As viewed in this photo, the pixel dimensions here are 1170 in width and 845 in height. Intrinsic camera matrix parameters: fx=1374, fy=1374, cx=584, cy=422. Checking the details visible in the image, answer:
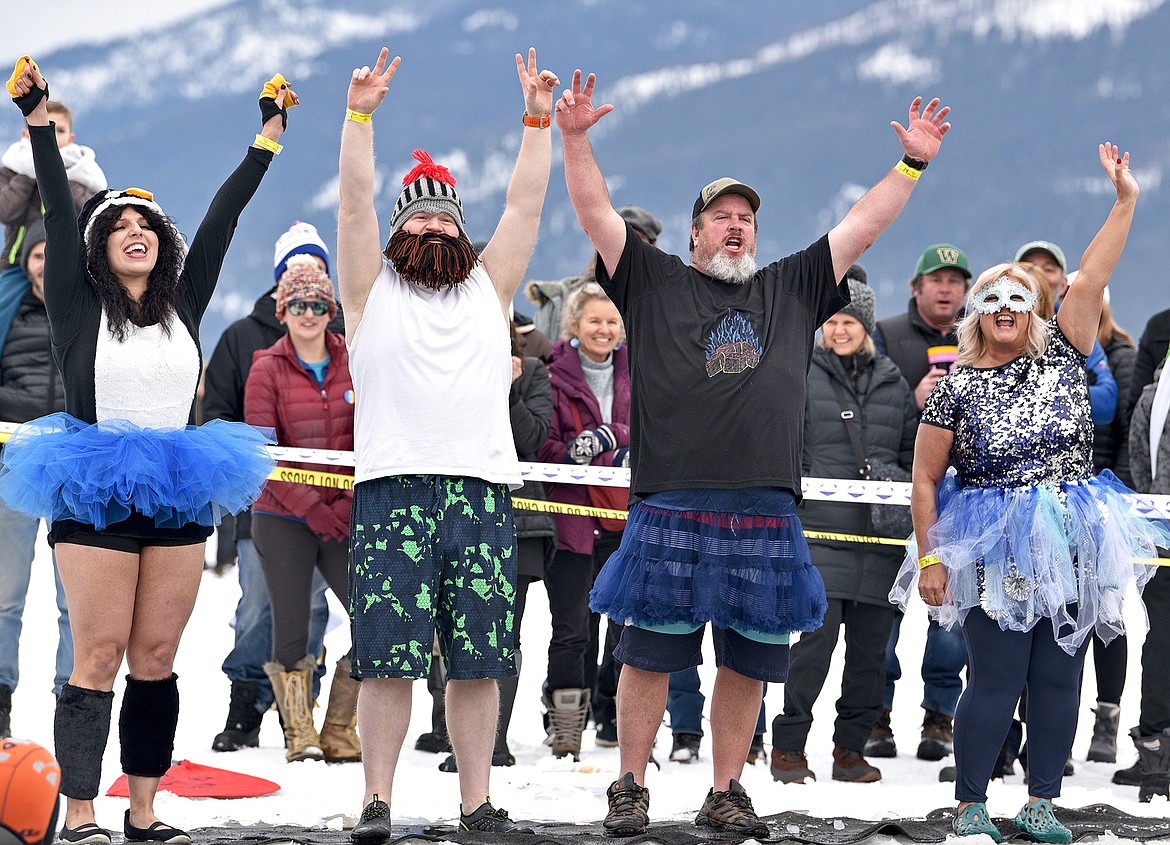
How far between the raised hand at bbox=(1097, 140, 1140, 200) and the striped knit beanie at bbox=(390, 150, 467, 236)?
224 cm

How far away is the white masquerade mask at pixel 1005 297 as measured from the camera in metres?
4.85

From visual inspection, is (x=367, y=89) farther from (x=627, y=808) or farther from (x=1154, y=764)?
(x=1154, y=764)

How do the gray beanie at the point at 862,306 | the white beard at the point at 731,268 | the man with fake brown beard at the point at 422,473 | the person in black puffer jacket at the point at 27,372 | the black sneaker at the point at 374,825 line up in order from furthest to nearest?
the gray beanie at the point at 862,306 → the person in black puffer jacket at the point at 27,372 → the white beard at the point at 731,268 → the man with fake brown beard at the point at 422,473 → the black sneaker at the point at 374,825

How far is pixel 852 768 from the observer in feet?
20.5

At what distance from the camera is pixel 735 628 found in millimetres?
4625

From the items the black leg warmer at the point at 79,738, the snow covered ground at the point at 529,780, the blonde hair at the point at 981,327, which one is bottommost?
the snow covered ground at the point at 529,780

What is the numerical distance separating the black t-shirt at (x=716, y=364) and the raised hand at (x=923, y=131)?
0.45 meters

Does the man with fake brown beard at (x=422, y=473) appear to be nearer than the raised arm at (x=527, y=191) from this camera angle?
Yes

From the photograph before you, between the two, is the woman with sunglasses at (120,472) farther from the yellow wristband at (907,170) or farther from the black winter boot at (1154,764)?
the black winter boot at (1154,764)

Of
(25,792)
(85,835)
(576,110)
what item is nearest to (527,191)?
(576,110)

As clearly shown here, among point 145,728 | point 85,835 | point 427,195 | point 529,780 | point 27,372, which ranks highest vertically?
point 427,195

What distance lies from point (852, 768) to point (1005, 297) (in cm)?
247

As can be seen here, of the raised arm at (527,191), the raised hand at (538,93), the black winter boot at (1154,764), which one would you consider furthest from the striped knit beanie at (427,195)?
the black winter boot at (1154,764)

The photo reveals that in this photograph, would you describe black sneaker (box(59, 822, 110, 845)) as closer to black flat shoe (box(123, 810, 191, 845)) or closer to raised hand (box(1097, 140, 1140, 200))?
black flat shoe (box(123, 810, 191, 845))
